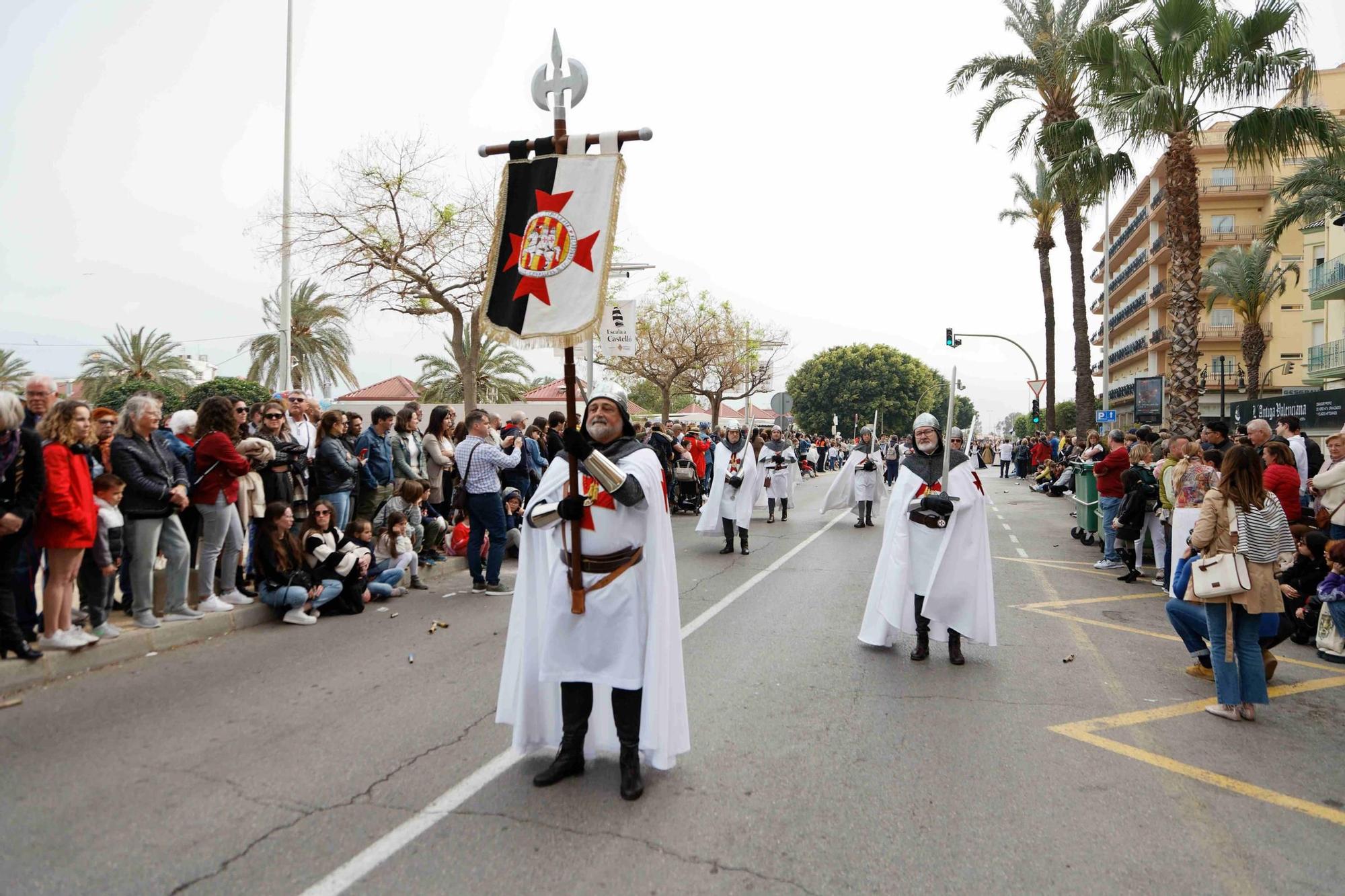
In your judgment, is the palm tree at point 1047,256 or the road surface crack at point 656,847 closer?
the road surface crack at point 656,847

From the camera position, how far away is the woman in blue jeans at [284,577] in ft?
26.0

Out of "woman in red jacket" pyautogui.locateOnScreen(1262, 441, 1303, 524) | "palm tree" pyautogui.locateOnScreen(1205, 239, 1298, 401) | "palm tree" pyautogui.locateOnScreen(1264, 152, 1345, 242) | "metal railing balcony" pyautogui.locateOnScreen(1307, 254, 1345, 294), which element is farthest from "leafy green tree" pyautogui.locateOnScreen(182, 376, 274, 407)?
"palm tree" pyautogui.locateOnScreen(1205, 239, 1298, 401)

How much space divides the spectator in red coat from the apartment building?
28.3 m

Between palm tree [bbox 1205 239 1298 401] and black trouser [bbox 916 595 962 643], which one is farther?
palm tree [bbox 1205 239 1298 401]

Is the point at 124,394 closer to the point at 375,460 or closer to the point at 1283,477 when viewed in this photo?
the point at 375,460

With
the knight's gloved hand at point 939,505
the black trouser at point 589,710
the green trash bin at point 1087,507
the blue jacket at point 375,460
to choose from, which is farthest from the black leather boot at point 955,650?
the green trash bin at point 1087,507

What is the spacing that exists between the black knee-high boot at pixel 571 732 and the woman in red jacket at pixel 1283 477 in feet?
24.3

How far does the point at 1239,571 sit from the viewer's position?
5262 mm

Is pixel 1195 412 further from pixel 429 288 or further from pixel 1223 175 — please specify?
pixel 1223 175

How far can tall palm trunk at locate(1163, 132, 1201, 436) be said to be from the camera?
15.7m

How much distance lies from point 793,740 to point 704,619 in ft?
10.5

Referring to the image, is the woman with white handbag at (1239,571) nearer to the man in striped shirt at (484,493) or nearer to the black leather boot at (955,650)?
the black leather boot at (955,650)

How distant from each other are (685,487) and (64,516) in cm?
1327

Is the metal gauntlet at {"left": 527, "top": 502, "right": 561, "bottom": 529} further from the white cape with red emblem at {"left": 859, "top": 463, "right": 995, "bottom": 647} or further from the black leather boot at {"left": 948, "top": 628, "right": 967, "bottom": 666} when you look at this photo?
the black leather boot at {"left": 948, "top": 628, "right": 967, "bottom": 666}
